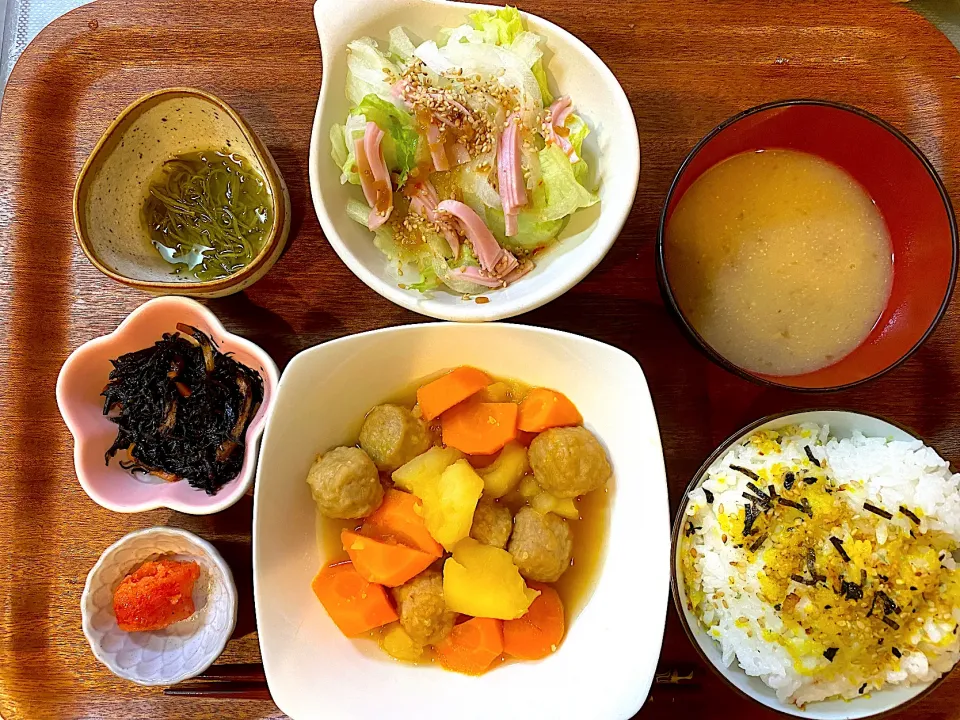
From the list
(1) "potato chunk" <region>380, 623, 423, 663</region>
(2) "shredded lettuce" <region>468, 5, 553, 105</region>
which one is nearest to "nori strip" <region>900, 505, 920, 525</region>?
(1) "potato chunk" <region>380, 623, 423, 663</region>

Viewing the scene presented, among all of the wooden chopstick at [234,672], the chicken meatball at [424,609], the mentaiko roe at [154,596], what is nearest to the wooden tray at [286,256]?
the wooden chopstick at [234,672]

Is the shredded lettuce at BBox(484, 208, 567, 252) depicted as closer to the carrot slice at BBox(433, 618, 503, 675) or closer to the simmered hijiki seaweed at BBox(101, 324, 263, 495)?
the simmered hijiki seaweed at BBox(101, 324, 263, 495)

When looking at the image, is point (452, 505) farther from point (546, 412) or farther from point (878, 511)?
point (878, 511)

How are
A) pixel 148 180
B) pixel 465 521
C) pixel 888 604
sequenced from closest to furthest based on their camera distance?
1. pixel 888 604
2. pixel 465 521
3. pixel 148 180

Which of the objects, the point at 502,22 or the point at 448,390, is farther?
the point at 448,390

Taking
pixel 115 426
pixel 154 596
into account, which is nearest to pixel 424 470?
pixel 154 596

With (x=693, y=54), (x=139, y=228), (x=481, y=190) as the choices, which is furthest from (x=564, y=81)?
(x=139, y=228)

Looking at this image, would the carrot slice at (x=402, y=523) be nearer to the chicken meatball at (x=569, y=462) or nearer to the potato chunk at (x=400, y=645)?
A: the potato chunk at (x=400, y=645)

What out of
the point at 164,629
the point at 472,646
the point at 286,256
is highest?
the point at 286,256
